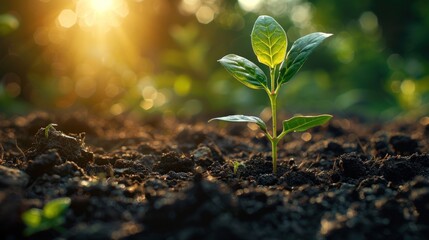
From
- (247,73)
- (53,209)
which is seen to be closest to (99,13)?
(247,73)

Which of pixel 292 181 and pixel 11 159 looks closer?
pixel 292 181

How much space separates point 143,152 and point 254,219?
1.38 meters

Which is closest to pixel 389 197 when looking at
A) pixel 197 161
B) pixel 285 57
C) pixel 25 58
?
pixel 285 57

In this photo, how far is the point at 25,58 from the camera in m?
7.42

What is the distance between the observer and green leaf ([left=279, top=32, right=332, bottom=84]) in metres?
2.42

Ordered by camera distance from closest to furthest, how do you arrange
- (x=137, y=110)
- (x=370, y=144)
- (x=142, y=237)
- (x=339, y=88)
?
(x=142, y=237), (x=370, y=144), (x=137, y=110), (x=339, y=88)

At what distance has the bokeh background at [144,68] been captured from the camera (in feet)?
22.6

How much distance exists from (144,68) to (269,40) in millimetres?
6019

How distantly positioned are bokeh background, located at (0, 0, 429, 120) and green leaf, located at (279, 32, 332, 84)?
2.29m

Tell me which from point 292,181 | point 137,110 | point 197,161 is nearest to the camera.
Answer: point 292,181

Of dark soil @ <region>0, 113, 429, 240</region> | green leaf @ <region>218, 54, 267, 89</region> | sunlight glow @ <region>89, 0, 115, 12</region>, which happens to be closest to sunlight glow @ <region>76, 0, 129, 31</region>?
sunlight glow @ <region>89, 0, 115, 12</region>

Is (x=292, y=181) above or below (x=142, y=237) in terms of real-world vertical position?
above

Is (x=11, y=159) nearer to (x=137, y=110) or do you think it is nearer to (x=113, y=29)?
(x=137, y=110)

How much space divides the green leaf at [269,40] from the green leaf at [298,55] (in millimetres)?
46
